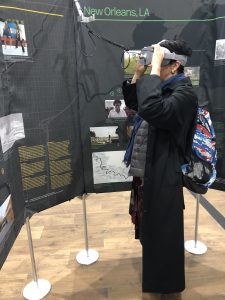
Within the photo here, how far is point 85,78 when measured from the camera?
59.9 inches

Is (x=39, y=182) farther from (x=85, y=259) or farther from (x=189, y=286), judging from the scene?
(x=189, y=286)

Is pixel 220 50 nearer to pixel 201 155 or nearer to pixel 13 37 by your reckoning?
pixel 201 155

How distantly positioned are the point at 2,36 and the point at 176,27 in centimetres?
90

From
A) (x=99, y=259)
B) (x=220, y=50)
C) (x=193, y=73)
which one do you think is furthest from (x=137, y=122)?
(x=99, y=259)

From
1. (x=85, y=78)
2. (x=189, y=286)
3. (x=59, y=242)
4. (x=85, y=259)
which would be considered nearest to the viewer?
(x=85, y=78)

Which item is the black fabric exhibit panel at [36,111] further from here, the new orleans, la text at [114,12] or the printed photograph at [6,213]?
the new orleans, la text at [114,12]

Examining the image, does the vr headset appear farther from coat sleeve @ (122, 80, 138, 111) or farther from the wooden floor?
the wooden floor

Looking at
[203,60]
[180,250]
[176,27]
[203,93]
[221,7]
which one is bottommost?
[180,250]

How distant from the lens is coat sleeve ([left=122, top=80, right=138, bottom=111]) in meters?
1.53

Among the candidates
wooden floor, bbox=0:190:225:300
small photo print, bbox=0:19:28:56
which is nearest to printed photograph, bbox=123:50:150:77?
small photo print, bbox=0:19:28:56

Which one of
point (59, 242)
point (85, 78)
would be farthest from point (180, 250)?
point (59, 242)

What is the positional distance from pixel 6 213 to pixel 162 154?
730 mm

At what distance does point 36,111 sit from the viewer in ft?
4.41

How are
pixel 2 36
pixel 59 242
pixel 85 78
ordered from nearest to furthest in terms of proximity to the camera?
pixel 2 36, pixel 85 78, pixel 59 242
